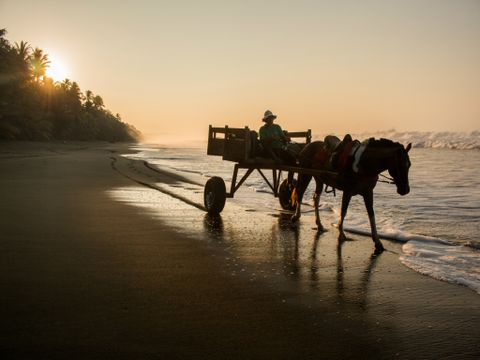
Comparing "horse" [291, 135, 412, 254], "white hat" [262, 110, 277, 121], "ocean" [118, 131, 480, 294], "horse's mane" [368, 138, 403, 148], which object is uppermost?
"white hat" [262, 110, 277, 121]

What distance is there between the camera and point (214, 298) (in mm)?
4621

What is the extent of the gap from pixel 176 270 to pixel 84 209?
5447mm

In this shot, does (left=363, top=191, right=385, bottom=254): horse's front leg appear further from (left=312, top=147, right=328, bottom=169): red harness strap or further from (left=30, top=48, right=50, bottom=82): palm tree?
(left=30, top=48, right=50, bottom=82): palm tree

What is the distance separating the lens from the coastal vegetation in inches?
2178

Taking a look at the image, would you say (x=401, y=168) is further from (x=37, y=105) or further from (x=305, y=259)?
(x=37, y=105)

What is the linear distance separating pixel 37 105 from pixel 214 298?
74249 millimetres

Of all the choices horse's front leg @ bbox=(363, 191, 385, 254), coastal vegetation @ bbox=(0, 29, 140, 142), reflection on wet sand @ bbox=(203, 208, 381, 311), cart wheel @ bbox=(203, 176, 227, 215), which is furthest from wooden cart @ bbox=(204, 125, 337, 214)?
coastal vegetation @ bbox=(0, 29, 140, 142)

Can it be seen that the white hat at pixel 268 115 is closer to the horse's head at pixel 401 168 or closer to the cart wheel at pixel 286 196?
the cart wheel at pixel 286 196

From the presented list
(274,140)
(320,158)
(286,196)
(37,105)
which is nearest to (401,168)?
(320,158)

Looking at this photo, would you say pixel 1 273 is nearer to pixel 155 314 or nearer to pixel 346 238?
pixel 155 314

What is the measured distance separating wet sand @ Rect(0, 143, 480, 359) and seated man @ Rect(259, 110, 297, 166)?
2.75 metres

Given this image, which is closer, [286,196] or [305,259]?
[305,259]

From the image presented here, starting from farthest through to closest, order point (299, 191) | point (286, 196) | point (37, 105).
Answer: point (37, 105)
point (286, 196)
point (299, 191)

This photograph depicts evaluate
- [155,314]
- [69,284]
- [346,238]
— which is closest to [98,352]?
[155,314]
